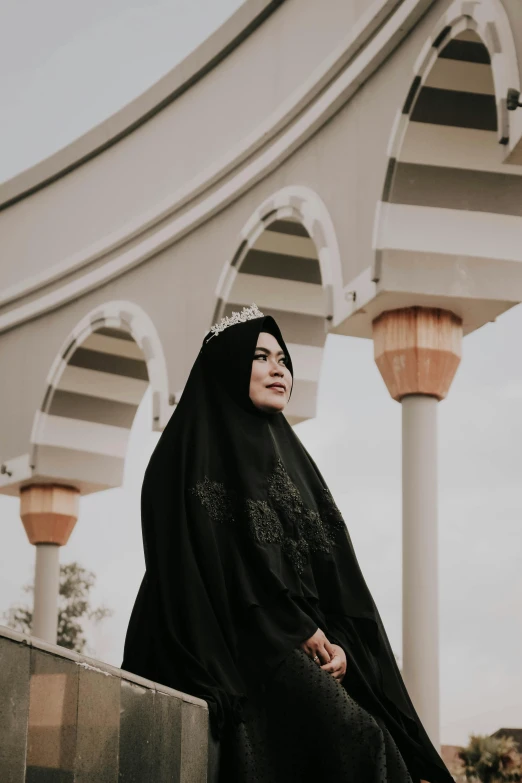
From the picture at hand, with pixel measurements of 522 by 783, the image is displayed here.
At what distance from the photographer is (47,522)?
10938mm

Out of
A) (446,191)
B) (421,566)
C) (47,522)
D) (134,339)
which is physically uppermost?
(134,339)

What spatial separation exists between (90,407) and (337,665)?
847 cm

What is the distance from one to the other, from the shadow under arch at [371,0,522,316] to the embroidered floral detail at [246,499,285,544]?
380 centimetres

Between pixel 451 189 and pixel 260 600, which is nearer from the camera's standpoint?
pixel 260 600

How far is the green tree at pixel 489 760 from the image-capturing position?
866 centimetres

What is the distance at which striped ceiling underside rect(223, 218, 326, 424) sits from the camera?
8.45 metres

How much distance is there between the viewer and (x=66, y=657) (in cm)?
199

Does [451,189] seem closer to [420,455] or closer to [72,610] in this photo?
[420,455]

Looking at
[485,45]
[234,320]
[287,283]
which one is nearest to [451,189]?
[485,45]

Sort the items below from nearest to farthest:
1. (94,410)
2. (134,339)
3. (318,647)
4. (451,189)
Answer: (318,647) < (451,189) < (134,339) < (94,410)

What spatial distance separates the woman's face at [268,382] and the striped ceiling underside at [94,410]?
24.7ft

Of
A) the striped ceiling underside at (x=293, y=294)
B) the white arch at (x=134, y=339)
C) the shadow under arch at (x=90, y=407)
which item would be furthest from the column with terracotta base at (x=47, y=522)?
the striped ceiling underside at (x=293, y=294)

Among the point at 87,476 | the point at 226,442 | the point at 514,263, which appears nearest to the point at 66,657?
the point at 226,442

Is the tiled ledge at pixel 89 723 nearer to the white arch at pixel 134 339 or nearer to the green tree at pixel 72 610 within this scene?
the white arch at pixel 134 339
